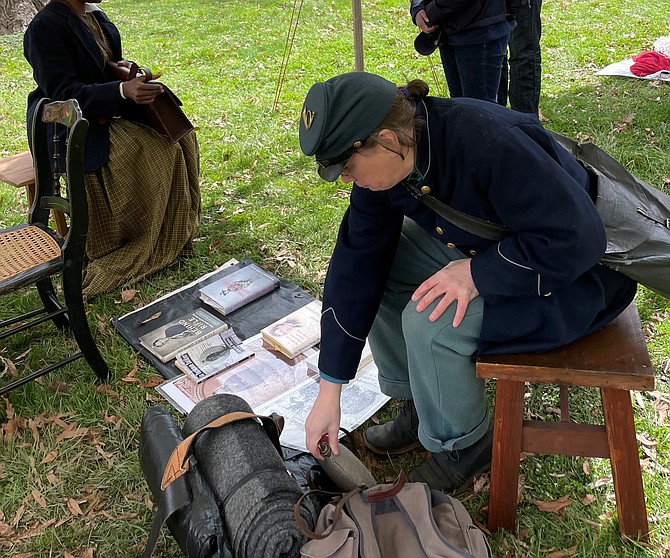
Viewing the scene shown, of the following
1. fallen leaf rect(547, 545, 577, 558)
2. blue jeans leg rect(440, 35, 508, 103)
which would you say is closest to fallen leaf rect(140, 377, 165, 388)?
fallen leaf rect(547, 545, 577, 558)

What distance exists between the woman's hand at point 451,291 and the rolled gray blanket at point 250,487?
1.98 ft

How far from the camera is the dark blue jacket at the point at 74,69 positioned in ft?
10.5

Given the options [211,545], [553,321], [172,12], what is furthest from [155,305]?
[172,12]

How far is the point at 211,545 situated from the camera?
1684mm

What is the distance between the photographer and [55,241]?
2.80 metres

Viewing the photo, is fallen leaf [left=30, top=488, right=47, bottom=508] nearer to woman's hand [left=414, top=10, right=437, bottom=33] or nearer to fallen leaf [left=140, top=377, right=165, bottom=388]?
fallen leaf [left=140, top=377, right=165, bottom=388]

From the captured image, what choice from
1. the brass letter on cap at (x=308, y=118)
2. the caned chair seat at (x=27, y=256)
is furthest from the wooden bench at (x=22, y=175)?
the brass letter on cap at (x=308, y=118)

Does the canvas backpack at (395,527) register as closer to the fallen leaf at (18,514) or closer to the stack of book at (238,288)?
the fallen leaf at (18,514)

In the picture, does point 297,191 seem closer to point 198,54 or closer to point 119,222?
point 119,222

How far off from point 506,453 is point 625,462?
319 millimetres

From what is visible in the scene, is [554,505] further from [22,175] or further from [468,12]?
[22,175]

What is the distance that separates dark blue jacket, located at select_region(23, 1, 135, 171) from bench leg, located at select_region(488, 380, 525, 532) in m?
2.44

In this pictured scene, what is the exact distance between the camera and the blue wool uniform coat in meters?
1.61

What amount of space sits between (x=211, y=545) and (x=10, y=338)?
199 cm
